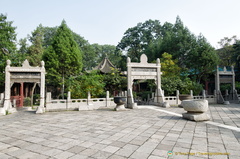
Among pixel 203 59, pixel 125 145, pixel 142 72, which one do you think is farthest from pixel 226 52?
pixel 125 145

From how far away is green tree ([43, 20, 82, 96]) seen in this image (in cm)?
1432

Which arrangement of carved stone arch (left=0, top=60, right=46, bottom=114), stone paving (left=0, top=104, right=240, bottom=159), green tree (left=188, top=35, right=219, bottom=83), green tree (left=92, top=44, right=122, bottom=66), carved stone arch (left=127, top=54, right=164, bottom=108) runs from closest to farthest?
1. stone paving (left=0, top=104, right=240, bottom=159)
2. carved stone arch (left=0, top=60, right=46, bottom=114)
3. carved stone arch (left=127, top=54, right=164, bottom=108)
4. green tree (left=188, top=35, right=219, bottom=83)
5. green tree (left=92, top=44, right=122, bottom=66)

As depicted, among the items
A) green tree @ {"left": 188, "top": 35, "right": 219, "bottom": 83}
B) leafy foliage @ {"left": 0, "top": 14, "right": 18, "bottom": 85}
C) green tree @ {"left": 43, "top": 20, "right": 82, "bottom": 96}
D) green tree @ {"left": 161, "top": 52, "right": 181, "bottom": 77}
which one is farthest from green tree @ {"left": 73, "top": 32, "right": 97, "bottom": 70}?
green tree @ {"left": 188, "top": 35, "right": 219, "bottom": 83}

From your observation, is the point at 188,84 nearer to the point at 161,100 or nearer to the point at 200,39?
the point at 161,100

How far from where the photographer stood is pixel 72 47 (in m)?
15.4

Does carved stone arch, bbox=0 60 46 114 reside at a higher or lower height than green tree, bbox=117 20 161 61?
lower

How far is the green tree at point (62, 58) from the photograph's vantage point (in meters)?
14.3

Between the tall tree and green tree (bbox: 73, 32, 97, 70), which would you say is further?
green tree (bbox: 73, 32, 97, 70)

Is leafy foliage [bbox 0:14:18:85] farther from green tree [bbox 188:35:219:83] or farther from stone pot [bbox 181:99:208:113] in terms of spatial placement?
green tree [bbox 188:35:219:83]

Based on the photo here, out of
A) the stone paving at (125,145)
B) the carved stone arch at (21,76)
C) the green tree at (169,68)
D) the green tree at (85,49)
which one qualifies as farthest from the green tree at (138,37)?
the stone paving at (125,145)

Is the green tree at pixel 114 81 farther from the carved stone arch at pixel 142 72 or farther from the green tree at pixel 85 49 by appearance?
the green tree at pixel 85 49

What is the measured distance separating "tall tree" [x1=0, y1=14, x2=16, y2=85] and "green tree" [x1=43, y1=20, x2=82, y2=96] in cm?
299

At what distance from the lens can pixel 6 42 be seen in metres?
12.9

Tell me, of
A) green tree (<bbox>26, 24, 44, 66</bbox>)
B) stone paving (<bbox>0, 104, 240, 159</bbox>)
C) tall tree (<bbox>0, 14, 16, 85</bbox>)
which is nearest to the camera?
stone paving (<bbox>0, 104, 240, 159</bbox>)
